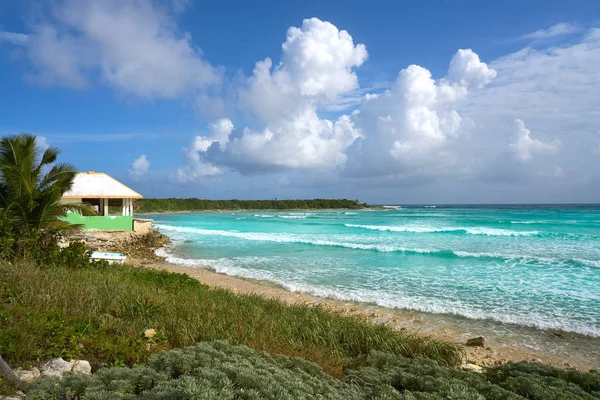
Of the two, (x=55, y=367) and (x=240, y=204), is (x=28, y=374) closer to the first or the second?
(x=55, y=367)

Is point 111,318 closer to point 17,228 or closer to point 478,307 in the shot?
point 17,228

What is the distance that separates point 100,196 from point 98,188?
37.6 inches

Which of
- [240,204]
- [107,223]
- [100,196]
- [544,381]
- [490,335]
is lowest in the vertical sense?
[490,335]

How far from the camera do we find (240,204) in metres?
108

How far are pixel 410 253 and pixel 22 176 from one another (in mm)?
17520

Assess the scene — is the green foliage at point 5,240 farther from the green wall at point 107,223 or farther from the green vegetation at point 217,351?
the green wall at point 107,223

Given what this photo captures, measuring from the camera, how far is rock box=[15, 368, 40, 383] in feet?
13.5

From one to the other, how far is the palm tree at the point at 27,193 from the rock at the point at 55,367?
296 inches

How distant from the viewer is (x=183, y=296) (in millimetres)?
8344

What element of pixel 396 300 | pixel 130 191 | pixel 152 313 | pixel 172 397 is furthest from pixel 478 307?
pixel 130 191

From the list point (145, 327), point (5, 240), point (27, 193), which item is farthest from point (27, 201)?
point (145, 327)

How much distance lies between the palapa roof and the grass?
17.6 meters

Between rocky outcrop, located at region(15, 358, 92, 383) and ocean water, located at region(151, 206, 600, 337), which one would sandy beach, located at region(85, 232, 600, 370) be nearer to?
ocean water, located at region(151, 206, 600, 337)

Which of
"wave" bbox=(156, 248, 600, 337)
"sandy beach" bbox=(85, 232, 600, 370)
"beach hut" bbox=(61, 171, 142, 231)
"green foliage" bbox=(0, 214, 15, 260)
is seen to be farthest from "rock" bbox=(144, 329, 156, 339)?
"beach hut" bbox=(61, 171, 142, 231)
